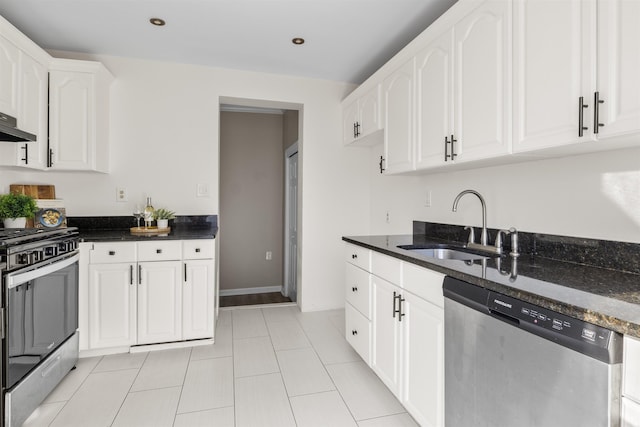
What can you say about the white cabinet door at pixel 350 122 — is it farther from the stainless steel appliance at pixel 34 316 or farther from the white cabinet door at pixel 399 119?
the stainless steel appliance at pixel 34 316

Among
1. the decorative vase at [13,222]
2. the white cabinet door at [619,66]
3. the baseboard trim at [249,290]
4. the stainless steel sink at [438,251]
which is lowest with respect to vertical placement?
the baseboard trim at [249,290]

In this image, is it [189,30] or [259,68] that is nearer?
[189,30]

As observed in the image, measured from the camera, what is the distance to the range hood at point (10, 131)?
77.7 inches

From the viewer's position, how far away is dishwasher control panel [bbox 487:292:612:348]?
2.69 feet

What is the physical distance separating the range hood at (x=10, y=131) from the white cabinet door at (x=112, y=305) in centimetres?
94

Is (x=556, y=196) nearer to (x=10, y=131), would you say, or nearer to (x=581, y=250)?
(x=581, y=250)

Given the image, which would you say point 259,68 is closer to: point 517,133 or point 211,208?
point 211,208

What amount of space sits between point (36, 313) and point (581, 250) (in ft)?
9.01

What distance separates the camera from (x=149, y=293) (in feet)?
8.18

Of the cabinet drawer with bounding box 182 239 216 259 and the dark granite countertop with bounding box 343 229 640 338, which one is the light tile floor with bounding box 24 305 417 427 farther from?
the dark granite countertop with bounding box 343 229 640 338

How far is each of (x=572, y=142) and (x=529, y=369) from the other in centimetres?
80

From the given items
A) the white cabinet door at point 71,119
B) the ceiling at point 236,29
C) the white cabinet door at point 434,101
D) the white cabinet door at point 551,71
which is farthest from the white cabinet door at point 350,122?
the white cabinet door at point 71,119

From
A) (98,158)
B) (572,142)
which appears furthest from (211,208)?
(572,142)

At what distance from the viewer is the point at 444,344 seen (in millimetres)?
1385
